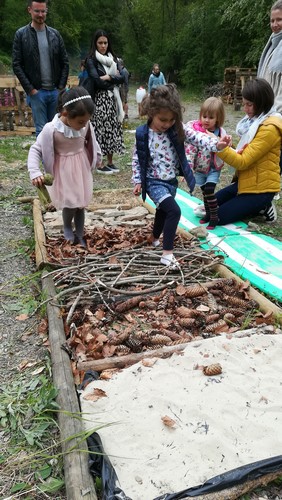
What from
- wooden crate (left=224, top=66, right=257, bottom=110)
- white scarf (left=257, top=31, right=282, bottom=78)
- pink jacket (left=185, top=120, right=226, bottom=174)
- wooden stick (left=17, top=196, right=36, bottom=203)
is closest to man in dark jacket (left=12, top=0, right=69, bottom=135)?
wooden stick (left=17, top=196, right=36, bottom=203)

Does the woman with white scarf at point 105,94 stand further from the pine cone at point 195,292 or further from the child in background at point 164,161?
the pine cone at point 195,292

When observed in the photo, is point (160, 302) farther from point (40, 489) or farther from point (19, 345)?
point (40, 489)

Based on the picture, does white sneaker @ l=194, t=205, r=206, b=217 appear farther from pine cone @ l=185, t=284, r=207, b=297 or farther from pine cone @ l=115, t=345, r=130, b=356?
pine cone @ l=115, t=345, r=130, b=356

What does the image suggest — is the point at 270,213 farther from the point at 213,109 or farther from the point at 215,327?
the point at 215,327

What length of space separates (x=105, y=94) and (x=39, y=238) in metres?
3.25

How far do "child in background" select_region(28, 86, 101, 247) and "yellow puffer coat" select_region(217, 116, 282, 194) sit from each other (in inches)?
49.7

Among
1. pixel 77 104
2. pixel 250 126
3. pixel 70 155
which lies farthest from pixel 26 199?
pixel 250 126

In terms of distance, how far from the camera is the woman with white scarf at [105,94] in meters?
6.03

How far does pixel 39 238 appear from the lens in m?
4.04

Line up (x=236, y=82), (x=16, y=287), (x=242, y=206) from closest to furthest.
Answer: (x=16, y=287), (x=242, y=206), (x=236, y=82)

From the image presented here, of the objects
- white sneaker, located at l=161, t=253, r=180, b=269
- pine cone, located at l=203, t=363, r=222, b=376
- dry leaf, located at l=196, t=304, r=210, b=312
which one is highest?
pine cone, located at l=203, t=363, r=222, b=376

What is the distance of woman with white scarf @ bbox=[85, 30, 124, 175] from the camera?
6.03m

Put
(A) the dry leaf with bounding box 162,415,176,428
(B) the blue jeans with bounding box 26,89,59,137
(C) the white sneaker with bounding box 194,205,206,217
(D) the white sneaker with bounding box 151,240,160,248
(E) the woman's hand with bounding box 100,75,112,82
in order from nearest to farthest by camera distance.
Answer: (A) the dry leaf with bounding box 162,415,176,428
(D) the white sneaker with bounding box 151,240,160,248
(C) the white sneaker with bounding box 194,205,206,217
(B) the blue jeans with bounding box 26,89,59,137
(E) the woman's hand with bounding box 100,75,112,82

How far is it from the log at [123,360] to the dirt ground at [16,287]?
0.31 meters
